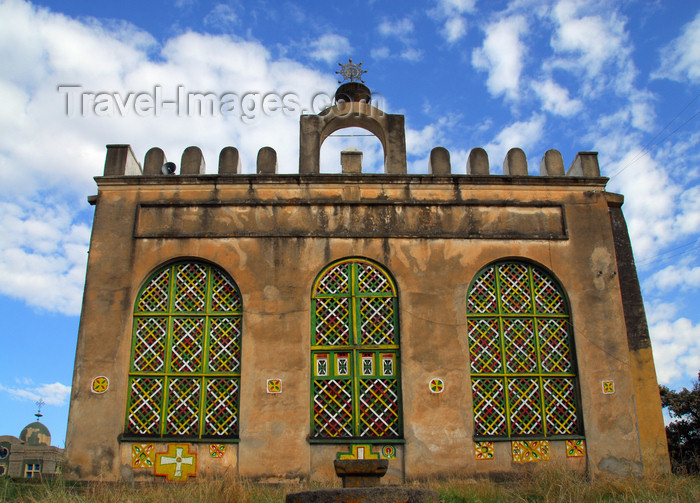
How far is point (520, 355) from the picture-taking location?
1110 cm

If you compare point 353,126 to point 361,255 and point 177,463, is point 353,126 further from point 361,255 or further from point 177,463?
point 177,463

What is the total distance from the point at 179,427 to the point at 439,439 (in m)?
4.47

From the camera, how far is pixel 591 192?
40.1ft

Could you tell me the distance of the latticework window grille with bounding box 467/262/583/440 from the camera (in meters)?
10.8

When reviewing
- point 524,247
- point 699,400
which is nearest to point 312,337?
point 524,247

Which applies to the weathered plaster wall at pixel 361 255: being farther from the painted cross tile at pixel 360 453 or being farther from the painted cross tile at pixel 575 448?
the painted cross tile at pixel 360 453

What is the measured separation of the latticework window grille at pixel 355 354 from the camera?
1063 cm

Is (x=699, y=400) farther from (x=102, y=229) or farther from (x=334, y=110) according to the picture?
(x=102, y=229)

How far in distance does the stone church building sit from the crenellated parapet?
0.14ft

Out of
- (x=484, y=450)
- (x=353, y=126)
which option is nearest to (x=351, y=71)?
(x=353, y=126)

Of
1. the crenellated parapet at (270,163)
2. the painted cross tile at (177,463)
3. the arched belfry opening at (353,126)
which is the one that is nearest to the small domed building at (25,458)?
the painted cross tile at (177,463)

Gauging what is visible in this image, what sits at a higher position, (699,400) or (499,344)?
(499,344)

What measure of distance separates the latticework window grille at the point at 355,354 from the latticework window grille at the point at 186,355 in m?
1.47

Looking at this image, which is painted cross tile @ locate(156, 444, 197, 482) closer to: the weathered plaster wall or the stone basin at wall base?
the weathered plaster wall
